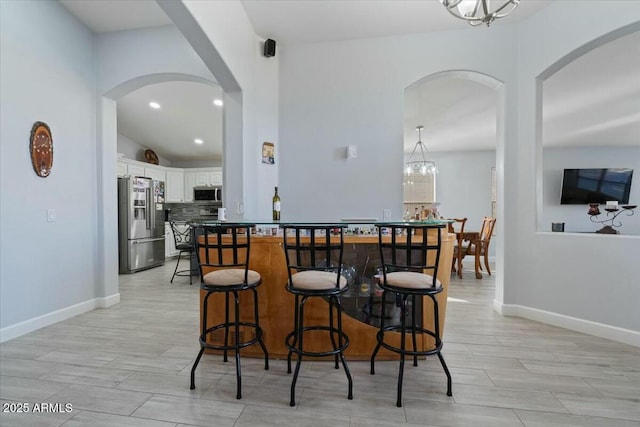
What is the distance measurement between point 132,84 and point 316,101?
7.32ft

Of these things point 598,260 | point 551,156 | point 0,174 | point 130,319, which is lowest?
point 130,319

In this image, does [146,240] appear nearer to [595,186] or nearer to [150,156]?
[150,156]

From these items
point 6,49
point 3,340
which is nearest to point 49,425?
point 3,340

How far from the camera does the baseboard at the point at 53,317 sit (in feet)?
8.68

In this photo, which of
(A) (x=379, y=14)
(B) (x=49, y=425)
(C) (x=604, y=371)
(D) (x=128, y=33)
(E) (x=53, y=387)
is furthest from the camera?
(D) (x=128, y=33)

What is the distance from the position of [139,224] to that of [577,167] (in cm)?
945

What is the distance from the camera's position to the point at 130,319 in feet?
10.3

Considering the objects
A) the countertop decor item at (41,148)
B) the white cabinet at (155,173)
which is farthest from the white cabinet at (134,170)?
the countertop decor item at (41,148)

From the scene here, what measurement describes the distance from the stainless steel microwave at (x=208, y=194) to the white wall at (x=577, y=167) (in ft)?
25.0

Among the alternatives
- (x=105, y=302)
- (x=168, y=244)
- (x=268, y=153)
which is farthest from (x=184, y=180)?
(x=268, y=153)

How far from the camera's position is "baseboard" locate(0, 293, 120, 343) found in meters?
2.64

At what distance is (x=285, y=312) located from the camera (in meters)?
2.28

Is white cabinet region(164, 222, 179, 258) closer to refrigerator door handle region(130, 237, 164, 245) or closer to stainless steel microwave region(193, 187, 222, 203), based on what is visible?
refrigerator door handle region(130, 237, 164, 245)

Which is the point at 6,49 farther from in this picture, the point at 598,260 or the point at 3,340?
the point at 598,260
